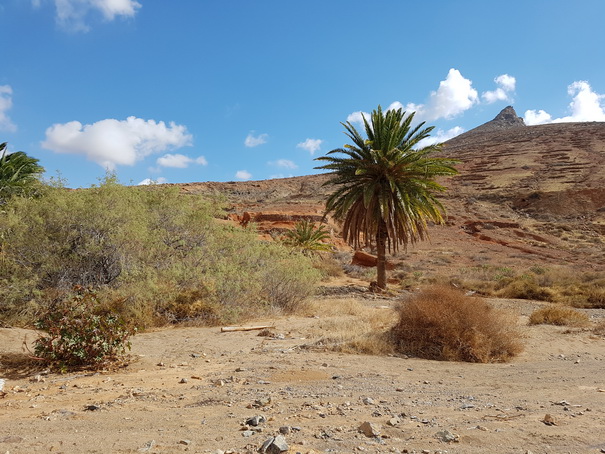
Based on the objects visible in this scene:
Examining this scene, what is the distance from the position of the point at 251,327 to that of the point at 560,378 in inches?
230

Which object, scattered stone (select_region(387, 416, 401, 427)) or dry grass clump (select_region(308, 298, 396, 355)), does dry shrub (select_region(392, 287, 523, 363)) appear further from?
scattered stone (select_region(387, 416, 401, 427))

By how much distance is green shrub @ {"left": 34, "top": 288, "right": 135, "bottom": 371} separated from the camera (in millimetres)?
5879

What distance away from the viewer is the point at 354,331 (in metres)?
8.45

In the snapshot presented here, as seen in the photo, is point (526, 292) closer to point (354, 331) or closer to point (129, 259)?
point (354, 331)

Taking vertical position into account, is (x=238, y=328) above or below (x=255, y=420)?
below

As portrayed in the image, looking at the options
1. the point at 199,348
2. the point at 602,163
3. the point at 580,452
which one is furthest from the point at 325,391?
the point at 602,163

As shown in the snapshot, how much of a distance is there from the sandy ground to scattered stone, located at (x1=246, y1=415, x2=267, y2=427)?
0.05 metres

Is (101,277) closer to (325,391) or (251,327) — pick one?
(251,327)

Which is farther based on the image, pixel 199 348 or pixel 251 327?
pixel 251 327

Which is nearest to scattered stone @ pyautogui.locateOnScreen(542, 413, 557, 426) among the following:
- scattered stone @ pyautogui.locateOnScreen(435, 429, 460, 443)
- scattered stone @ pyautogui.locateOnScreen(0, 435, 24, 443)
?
scattered stone @ pyautogui.locateOnScreen(435, 429, 460, 443)

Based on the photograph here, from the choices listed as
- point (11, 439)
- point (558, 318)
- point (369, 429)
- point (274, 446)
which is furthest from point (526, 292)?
point (11, 439)

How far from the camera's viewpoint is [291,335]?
8711mm

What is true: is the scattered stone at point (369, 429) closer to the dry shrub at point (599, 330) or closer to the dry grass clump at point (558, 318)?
the dry shrub at point (599, 330)

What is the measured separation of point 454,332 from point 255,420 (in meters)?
4.76
